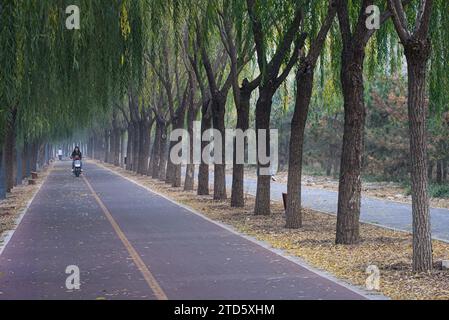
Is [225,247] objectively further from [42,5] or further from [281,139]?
[281,139]

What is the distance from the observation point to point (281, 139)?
202ft

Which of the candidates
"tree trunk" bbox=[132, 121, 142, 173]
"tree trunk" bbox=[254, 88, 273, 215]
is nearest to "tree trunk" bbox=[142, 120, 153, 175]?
"tree trunk" bbox=[132, 121, 142, 173]

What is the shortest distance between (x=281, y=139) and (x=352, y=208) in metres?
45.7

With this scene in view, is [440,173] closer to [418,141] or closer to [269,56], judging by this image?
[269,56]

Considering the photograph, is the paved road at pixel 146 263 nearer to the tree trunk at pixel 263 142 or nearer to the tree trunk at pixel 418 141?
the tree trunk at pixel 418 141

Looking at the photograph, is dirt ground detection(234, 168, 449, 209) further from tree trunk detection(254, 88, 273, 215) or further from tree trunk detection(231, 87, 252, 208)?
tree trunk detection(254, 88, 273, 215)

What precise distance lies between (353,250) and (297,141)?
4805 millimetres

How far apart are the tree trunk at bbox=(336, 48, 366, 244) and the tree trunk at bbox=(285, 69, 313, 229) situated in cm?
327

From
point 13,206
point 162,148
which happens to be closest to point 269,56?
point 13,206

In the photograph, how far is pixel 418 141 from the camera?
12.7 metres

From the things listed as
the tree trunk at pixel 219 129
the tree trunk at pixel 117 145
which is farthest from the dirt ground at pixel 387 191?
the tree trunk at pixel 117 145

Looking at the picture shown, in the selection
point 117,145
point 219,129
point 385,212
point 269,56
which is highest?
point 269,56

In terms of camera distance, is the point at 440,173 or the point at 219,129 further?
the point at 440,173
